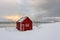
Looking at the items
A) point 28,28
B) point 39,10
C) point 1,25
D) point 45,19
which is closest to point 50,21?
point 45,19

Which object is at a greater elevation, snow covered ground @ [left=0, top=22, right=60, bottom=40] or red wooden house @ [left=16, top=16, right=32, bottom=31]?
red wooden house @ [left=16, top=16, right=32, bottom=31]

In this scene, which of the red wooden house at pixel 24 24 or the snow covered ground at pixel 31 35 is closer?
the snow covered ground at pixel 31 35

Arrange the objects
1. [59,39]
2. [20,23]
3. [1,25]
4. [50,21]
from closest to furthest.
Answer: [59,39] < [20,23] < [1,25] < [50,21]

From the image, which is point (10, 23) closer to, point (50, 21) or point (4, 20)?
point (4, 20)

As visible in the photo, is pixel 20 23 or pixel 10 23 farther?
pixel 10 23

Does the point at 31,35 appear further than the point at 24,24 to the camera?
No

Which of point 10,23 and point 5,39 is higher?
point 10,23

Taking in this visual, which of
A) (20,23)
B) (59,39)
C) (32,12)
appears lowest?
(59,39)

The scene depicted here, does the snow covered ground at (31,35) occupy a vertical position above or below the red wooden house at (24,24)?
below

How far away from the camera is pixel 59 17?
142 centimetres

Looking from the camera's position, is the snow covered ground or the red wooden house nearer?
the snow covered ground

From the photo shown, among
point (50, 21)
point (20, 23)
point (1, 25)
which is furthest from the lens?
point (50, 21)

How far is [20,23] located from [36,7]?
410 mm

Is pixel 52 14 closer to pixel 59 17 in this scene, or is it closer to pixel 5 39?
pixel 59 17
